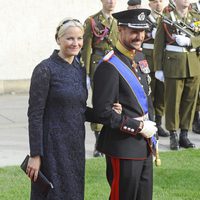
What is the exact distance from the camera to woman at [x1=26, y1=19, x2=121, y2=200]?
4.30m

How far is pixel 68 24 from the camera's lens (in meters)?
4.36

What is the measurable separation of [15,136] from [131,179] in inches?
175

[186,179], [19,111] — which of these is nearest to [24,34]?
[19,111]

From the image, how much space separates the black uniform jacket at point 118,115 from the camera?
438 centimetres

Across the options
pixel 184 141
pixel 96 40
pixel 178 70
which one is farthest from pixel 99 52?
pixel 184 141

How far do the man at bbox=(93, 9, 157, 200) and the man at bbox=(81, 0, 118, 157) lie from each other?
3173 millimetres

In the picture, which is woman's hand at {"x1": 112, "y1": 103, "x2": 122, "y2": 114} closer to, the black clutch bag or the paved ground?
the black clutch bag

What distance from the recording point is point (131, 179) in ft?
14.7

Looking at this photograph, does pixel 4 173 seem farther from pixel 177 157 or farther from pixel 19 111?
pixel 19 111

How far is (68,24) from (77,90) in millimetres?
431

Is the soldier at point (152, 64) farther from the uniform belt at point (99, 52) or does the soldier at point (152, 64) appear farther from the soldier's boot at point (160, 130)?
the uniform belt at point (99, 52)

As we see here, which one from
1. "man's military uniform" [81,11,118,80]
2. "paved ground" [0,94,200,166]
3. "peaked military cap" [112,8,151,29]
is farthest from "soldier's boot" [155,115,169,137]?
"peaked military cap" [112,8,151,29]

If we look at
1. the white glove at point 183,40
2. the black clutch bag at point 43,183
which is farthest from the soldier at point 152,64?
the black clutch bag at point 43,183

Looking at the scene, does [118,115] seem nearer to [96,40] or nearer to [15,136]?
[96,40]
